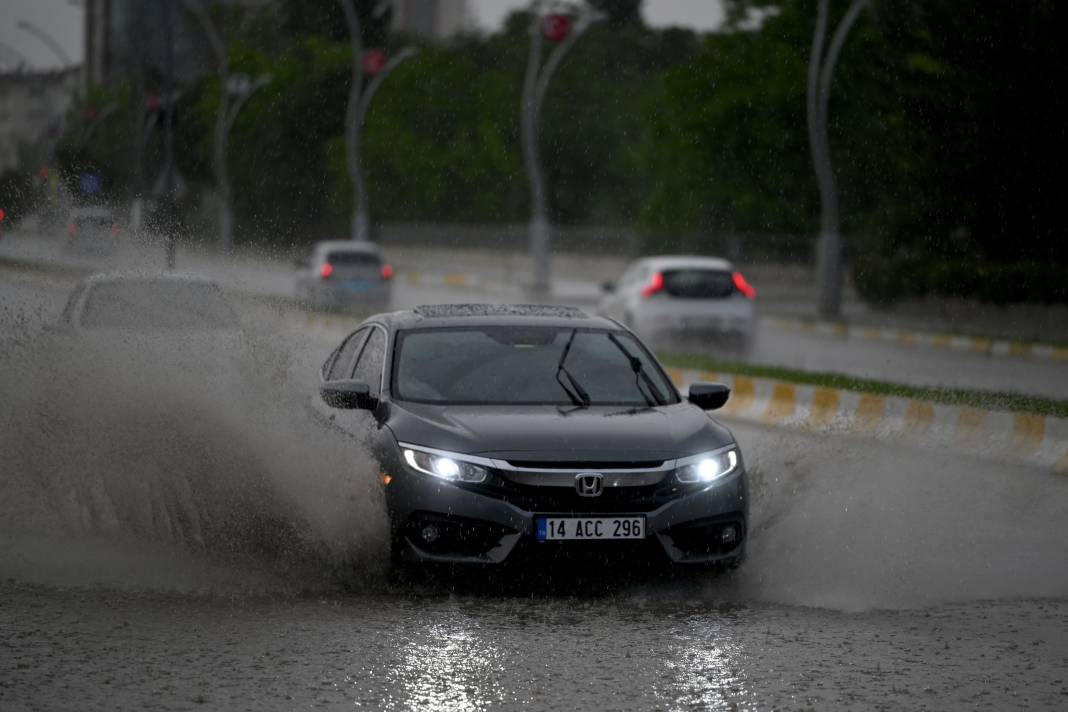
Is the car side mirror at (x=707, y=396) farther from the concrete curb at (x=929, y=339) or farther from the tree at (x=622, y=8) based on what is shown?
the tree at (x=622, y=8)

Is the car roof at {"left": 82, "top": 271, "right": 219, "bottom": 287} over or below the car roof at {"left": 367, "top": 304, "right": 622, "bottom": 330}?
below

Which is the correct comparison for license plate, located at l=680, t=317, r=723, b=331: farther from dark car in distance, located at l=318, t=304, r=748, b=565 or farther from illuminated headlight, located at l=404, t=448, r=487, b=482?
illuminated headlight, located at l=404, t=448, r=487, b=482

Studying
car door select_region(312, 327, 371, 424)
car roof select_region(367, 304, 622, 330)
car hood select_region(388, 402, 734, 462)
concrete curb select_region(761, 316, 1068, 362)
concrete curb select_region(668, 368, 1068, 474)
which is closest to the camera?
car hood select_region(388, 402, 734, 462)

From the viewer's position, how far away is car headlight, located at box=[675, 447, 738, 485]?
864 centimetres

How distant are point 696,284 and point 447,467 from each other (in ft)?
74.5

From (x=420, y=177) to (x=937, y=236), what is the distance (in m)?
50.1

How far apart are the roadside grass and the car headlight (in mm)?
7529

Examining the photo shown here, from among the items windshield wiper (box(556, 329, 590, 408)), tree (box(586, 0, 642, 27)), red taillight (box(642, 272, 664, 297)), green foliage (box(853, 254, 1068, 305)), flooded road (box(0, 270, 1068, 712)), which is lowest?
green foliage (box(853, 254, 1068, 305))

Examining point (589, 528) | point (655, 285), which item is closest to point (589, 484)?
point (589, 528)

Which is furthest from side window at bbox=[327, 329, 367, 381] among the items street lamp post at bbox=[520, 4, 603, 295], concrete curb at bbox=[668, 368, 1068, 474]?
street lamp post at bbox=[520, 4, 603, 295]

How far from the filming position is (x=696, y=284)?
102 feet

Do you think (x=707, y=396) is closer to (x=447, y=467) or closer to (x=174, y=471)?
(x=447, y=467)

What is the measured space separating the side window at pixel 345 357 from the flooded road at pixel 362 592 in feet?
0.63

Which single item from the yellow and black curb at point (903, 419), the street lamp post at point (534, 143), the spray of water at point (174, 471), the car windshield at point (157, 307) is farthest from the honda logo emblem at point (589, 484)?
the street lamp post at point (534, 143)
